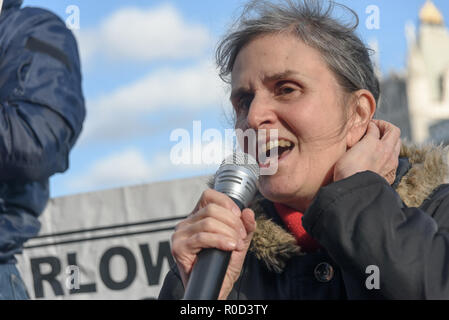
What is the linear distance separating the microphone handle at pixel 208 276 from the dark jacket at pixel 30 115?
154 centimetres

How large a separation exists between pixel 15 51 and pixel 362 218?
79.9 inches

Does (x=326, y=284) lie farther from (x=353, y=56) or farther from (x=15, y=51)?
(x=15, y=51)

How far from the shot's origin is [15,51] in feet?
9.80

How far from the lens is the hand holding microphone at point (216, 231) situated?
1.43 metres

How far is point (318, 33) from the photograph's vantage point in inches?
85.3

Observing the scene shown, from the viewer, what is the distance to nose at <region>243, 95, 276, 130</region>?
1977 millimetres

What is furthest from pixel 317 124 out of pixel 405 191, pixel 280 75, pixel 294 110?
pixel 405 191

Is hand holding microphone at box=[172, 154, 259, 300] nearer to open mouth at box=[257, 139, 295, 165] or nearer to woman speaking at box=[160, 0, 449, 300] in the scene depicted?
woman speaking at box=[160, 0, 449, 300]

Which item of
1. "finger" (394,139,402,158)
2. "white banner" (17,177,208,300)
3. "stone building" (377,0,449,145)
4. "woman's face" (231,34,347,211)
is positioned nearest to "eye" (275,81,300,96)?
"woman's face" (231,34,347,211)

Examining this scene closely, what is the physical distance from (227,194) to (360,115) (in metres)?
0.78

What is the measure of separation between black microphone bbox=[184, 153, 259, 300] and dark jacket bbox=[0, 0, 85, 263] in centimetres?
134

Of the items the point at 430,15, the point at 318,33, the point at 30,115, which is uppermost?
the point at 430,15

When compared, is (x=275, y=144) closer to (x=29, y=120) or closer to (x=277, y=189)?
(x=277, y=189)
